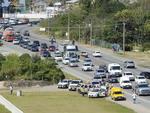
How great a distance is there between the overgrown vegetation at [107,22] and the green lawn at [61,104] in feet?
193

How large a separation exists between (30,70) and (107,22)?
64.4 m

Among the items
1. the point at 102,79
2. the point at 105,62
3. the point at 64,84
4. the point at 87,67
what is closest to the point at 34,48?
the point at 105,62

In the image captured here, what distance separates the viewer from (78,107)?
205 feet

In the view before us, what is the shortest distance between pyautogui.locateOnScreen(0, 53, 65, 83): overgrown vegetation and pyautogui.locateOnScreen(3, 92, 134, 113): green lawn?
35.6 feet

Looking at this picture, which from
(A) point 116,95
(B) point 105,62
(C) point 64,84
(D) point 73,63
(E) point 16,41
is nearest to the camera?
(A) point 116,95

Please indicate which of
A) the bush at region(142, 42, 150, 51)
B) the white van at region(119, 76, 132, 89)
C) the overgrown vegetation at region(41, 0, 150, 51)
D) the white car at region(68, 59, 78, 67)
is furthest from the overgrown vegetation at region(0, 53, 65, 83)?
the overgrown vegetation at region(41, 0, 150, 51)

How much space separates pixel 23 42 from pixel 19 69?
46922mm

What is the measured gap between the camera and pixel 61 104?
65.2 m

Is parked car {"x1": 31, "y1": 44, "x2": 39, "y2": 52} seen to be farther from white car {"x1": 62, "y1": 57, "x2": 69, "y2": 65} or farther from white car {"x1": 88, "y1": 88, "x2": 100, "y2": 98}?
white car {"x1": 88, "y1": 88, "x2": 100, "y2": 98}

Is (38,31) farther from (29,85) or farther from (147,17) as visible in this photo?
(29,85)

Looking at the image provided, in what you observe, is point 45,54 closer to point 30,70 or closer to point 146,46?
point 30,70

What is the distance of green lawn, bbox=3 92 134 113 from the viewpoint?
198 ft

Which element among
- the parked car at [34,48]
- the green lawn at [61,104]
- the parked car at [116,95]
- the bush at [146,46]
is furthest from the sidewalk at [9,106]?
the bush at [146,46]

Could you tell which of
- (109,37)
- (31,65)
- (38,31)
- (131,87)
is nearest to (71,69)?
(31,65)
